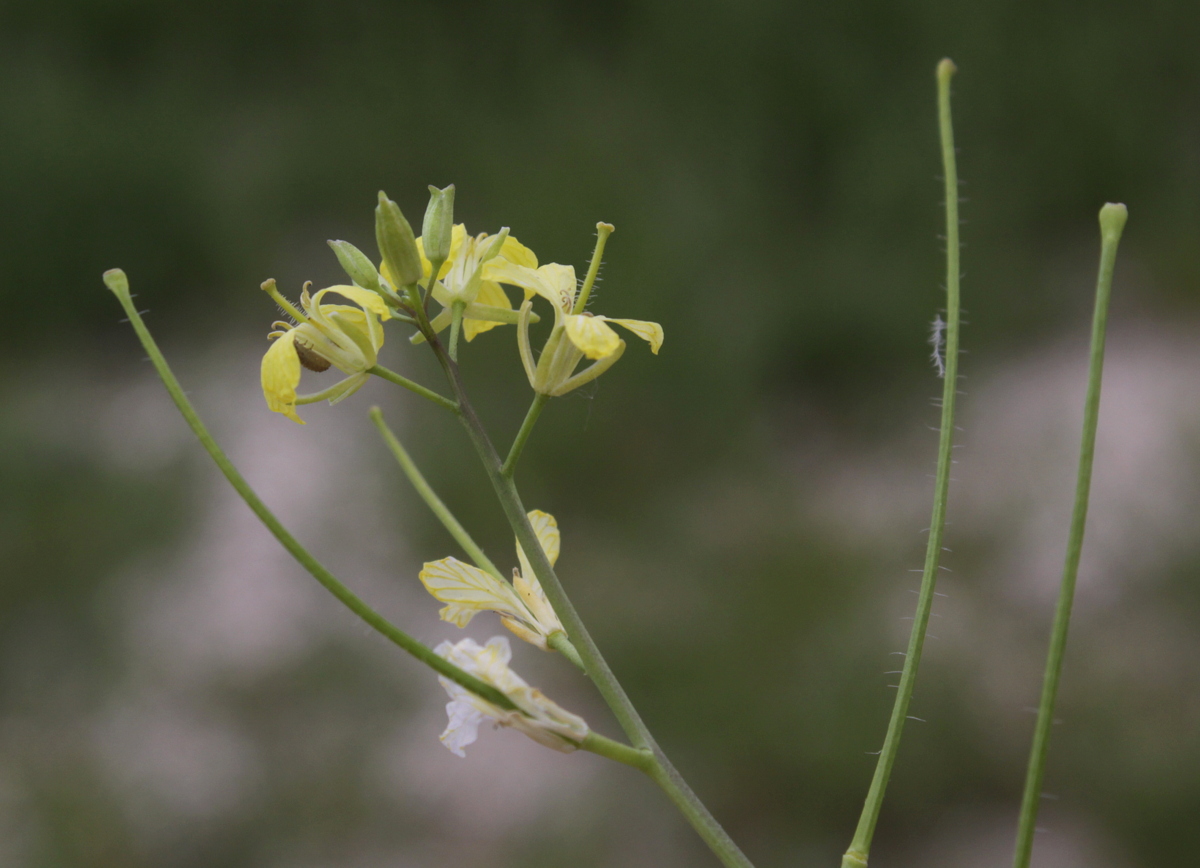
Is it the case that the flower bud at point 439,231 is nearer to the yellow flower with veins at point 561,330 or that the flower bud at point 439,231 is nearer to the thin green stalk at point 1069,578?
the yellow flower with veins at point 561,330

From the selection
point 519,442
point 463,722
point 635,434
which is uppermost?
point 635,434

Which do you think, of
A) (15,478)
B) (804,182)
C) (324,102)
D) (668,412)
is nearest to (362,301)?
(668,412)

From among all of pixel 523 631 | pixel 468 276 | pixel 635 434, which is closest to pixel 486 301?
pixel 468 276

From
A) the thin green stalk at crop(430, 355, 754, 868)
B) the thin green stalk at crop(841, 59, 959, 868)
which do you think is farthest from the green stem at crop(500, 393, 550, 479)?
the thin green stalk at crop(841, 59, 959, 868)

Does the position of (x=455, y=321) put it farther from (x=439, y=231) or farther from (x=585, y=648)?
(x=585, y=648)

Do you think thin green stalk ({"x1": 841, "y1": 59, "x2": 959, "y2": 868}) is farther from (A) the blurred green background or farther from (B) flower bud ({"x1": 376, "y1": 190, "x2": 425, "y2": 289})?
(A) the blurred green background

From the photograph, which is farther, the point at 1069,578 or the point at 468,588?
the point at 468,588
